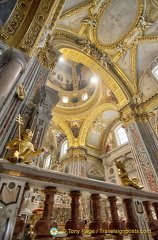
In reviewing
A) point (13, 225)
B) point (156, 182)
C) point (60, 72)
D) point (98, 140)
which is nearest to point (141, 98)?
point (156, 182)

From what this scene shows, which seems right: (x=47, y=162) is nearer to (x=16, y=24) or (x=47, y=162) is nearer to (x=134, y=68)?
(x=134, y=68)

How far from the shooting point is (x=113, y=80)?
385 inches

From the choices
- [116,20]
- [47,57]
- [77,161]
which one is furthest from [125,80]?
[77,161]

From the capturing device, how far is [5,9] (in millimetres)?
3938

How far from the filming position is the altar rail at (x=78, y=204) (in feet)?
4.36

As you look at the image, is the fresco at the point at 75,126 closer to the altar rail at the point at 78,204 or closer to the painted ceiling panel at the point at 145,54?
the painted ceiling panel at the point at 145,54

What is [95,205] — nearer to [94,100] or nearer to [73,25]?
[73,25]

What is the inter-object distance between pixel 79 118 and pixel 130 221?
12.4m

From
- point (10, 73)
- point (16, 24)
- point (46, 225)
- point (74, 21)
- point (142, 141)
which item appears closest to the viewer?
point (46, 225)

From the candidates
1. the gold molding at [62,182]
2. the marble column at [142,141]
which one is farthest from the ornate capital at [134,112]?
the gold molding at [62,182]

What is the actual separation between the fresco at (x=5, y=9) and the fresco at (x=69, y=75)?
1152cm

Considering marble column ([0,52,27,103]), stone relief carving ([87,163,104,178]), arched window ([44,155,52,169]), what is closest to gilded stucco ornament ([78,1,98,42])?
marble column ([0,52,27,103])

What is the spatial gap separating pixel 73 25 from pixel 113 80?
4.36m

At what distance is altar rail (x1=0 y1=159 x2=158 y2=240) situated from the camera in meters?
1.33
